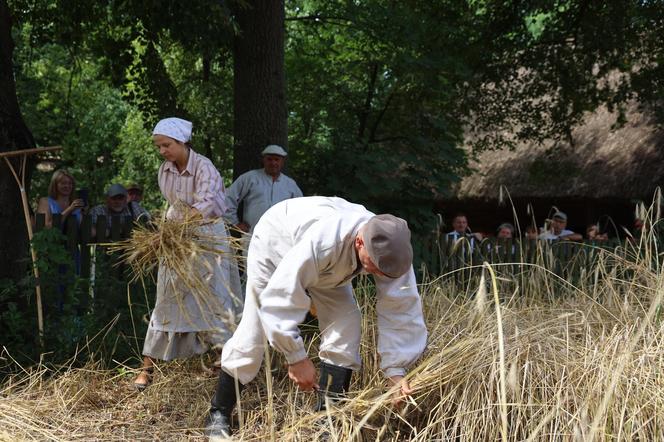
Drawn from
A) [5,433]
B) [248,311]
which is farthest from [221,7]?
[5,433]

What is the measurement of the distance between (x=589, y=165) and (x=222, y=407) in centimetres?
1170

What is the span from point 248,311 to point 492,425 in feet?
3.62

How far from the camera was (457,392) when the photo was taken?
315 centimetres

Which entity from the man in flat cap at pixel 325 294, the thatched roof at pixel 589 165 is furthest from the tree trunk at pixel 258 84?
the thatched roof at pixel 589 165

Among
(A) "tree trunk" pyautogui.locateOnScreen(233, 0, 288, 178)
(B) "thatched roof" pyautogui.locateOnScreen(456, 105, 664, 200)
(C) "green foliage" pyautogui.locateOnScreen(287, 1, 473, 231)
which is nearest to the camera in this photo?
(A) "tree trunk" pyautogui.locateOnScreen(233, 0, 288, 178)

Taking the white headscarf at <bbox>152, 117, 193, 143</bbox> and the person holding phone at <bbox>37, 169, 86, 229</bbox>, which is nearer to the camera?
the white headscarf at <bbox>152, 117, 193, 143</bbox>

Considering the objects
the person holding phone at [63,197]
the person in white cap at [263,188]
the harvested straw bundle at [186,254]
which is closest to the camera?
the harvested straw bundle at [186,254]

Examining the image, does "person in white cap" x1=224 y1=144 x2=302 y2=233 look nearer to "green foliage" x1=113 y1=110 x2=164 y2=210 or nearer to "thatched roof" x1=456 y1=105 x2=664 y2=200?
"thatched roof" x1=456 y1=105 x2=664 y2=200

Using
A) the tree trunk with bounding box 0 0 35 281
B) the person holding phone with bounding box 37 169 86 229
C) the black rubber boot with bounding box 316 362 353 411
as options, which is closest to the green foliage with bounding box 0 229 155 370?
the tree trunk with bounding box 0 0 35 281

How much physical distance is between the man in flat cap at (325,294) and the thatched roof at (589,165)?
9.80m

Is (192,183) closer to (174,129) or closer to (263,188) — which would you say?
(174,129)

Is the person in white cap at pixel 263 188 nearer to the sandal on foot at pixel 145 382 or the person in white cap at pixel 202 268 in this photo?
the person in white cap at pixel 202 268

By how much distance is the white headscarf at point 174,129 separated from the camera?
13.1ft

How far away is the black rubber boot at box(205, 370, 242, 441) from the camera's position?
3.32 meters
